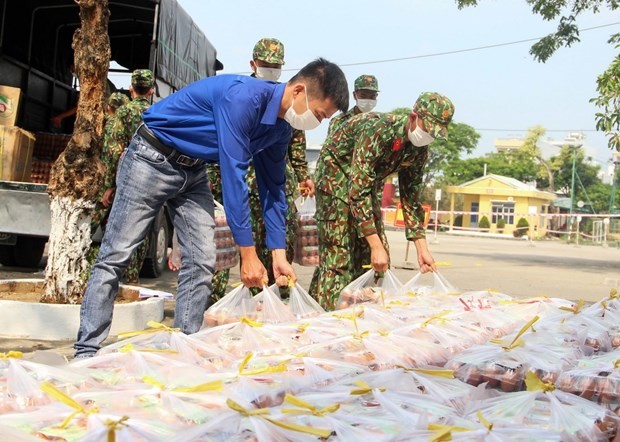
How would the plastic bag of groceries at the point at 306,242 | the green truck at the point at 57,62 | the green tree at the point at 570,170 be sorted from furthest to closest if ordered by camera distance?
the green tree at the point at 570,170 → the green truck at the point at 57,62 → the plastic bag of groceries at the point at 306,242

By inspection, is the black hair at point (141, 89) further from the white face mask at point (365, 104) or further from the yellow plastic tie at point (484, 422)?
the yellow plastic tie at point (484, 422)

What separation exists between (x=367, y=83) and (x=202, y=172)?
3.96 m

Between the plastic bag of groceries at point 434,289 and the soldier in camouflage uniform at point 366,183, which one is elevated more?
the soldier in camouflage uniform at point 366,183

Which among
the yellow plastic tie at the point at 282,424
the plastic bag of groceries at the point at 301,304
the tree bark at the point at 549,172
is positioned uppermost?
the tree bark at the point at 549,172

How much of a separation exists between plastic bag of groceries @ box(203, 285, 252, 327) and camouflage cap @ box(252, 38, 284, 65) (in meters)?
2.40

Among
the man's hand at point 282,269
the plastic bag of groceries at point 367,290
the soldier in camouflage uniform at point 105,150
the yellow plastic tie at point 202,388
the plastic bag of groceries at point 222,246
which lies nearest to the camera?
the yellow plastic tie at point 202,388

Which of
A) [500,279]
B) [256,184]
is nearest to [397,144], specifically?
[256,184]

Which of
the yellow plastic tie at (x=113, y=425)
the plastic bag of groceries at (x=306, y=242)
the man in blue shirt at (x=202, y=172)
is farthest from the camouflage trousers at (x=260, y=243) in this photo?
the yellow plastic tie at (x=113, y=425)

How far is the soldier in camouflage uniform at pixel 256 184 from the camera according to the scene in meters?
5.13

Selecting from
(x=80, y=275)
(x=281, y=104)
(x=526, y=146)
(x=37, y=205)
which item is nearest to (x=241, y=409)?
(x=281, y=104)

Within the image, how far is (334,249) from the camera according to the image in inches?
191

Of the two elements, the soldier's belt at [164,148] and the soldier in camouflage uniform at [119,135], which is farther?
the soldier in camouflage uniform at [119,135]

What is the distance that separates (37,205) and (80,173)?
5.85ft

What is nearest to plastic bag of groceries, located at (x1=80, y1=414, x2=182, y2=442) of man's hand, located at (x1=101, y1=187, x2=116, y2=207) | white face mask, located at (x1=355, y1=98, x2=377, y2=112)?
man's hand, located at (x1=101, y1=187, x2=116, y2=207)
